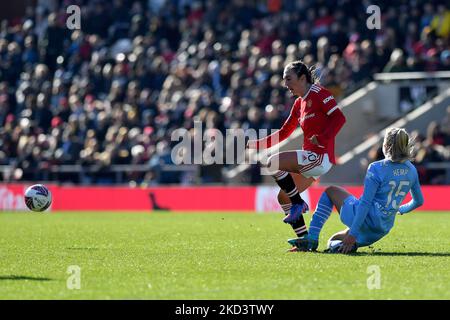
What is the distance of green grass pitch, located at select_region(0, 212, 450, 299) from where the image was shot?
9172 mm

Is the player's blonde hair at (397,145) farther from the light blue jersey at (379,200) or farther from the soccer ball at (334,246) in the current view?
the soccer ball at (334,246)

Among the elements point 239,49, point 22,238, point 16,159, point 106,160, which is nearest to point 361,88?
point 239,49

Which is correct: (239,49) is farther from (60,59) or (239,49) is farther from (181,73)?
(60,59)

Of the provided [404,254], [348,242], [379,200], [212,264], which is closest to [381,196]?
[379,200]

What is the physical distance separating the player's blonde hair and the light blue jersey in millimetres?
99

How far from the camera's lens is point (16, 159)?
30.4 metres

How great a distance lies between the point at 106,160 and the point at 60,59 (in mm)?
6203

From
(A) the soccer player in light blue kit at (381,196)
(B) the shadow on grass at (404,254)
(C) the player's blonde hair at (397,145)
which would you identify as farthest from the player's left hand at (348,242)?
(C) the player's blonde hair at (397,145)

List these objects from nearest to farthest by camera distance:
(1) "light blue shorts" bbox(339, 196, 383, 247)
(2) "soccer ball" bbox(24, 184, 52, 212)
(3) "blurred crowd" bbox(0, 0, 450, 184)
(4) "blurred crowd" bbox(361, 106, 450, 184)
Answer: (1) "light blue shorts" bbox(339, 196, 383, 247) → (2) "soccer ball" bbox(24, 184, 52, 212) → (4) "blurred crowd" bbox(361, 106, 450, 184) → (3) "blurred crowd" bbox(0, 0, 450, 184)

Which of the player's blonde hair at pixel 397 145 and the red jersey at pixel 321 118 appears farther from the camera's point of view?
the red jersey at pixel 321 118

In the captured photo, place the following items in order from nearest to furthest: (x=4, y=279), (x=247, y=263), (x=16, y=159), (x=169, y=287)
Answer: (x=169, y=287)
(x=4, y=279)
(x=247, y=263)
(x=16, y=159)

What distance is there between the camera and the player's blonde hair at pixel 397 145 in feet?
37.9

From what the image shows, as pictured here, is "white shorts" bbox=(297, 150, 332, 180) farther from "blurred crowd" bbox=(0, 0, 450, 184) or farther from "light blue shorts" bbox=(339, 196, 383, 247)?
"blurred crowd" bbox=(0, 0, 450, 184)

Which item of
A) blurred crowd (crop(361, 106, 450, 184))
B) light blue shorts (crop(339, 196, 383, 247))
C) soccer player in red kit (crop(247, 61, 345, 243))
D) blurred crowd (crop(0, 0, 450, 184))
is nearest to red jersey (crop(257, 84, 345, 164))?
soccer player in red kit (crop(247, 61, 345, 243))
